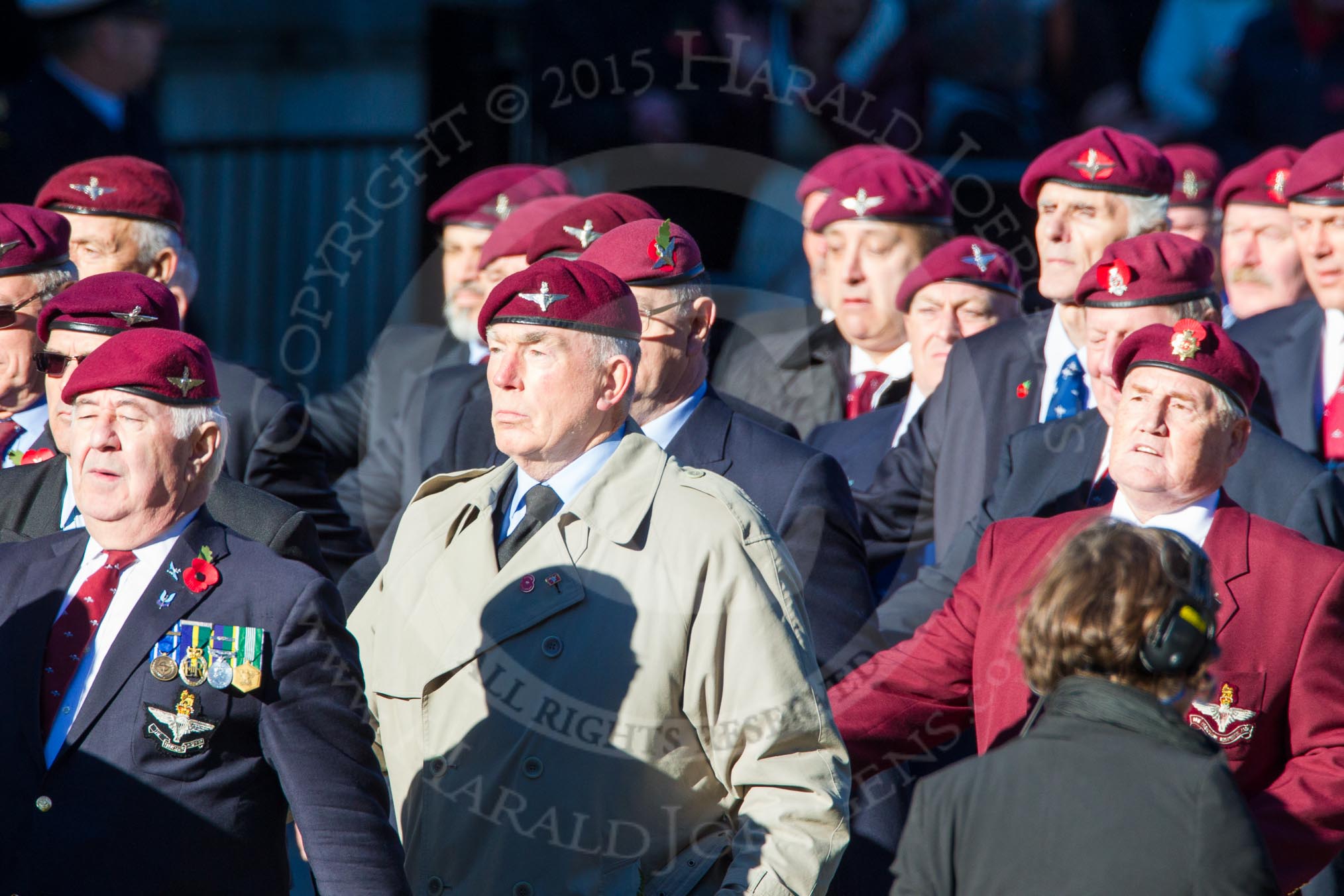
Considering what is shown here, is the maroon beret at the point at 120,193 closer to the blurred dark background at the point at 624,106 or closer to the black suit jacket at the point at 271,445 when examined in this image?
the black suit jacket at the point at 271,445

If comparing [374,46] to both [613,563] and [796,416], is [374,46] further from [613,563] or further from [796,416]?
[613,563]

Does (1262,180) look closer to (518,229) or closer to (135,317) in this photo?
(518,229)

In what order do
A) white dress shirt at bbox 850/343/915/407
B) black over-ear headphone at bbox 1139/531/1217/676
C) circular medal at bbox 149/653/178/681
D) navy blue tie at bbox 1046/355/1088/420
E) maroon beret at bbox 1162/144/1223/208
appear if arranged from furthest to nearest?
1. maroon beret at bbox 1162/144/1223/208
2. white dress shirt at bbox 850/343/915/407
3. navy blue tie at bbox 1046/355/1088/420
4. circular medal at bbox 149/653/178/681
5. black over-ear headphone at bbox 1139/531/1217/676

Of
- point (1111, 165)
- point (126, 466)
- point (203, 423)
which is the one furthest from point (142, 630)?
point (1111, 165)

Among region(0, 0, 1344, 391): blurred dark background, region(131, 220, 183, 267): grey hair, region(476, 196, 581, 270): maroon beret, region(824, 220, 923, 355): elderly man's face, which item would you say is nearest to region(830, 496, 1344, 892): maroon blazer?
region(824, 220, 923, 355): elderly man's face

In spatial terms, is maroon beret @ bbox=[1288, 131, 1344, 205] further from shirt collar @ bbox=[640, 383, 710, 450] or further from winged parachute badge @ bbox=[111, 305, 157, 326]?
winged parachute badge @ bbox=[111, 305, 157, 326]

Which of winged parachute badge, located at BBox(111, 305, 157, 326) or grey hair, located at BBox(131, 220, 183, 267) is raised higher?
grey hair, located at BBox(131, 220, 183, 267)

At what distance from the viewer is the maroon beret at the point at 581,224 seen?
5.05 m

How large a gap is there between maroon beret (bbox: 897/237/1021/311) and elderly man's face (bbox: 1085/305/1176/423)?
1109 mm

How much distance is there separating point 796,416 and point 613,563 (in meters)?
3.00

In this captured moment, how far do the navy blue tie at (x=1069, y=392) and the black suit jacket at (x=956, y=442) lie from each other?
6cm

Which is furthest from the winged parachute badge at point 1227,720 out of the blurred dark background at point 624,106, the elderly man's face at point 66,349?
the blurred dark background at point 624,106

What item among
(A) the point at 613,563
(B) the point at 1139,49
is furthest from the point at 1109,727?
(B) the point at 1139,49

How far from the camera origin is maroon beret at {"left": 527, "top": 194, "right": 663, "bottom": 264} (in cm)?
505
